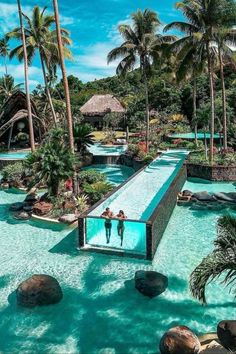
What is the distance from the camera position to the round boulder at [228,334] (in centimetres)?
694

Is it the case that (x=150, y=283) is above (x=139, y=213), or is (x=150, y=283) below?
below

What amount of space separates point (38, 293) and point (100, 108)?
46.4 metres

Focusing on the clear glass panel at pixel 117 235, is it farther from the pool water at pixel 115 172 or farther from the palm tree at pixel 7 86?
the palm tree at pixel 7 86

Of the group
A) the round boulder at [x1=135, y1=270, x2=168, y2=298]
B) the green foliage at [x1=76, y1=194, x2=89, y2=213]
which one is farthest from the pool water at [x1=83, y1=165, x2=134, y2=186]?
the round boulder at [x1=135, y1=270, x2=168, y2=298]

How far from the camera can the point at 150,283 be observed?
974 centimetres

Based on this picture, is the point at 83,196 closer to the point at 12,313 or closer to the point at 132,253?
the point at 132,253

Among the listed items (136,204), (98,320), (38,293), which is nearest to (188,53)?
(136,204)

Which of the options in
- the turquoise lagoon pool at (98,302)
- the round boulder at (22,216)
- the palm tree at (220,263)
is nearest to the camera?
the palm tree at (220,263)

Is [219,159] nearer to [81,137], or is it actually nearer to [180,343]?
[81,137]

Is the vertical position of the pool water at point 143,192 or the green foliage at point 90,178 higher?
the green foliage at point 90,178

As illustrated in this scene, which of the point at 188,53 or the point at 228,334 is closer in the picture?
the point at 228,334

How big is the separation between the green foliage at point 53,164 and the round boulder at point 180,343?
10.8 metres

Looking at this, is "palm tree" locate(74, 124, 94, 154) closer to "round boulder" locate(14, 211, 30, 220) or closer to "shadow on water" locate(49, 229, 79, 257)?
"round boulder" locate(14, 211, 30, 220)

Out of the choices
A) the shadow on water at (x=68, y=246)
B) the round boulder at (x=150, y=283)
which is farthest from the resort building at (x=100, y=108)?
the round boulder at (x=150, y=283)
